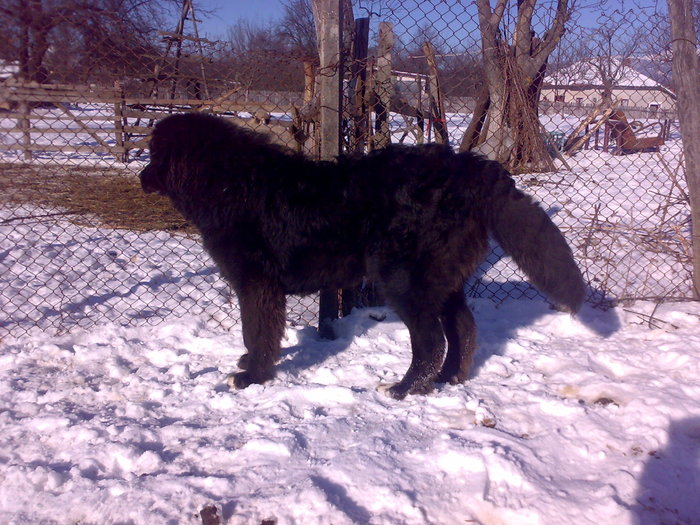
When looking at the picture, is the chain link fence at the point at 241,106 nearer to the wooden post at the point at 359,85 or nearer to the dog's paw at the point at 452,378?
the wooden post at the point at 359,85

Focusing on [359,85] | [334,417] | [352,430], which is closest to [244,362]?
[334,417]

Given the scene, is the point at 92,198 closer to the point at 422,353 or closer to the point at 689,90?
the point at 422,353

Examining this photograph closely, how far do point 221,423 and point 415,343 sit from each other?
128cm

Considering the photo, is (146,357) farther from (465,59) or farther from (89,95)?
(465,59)

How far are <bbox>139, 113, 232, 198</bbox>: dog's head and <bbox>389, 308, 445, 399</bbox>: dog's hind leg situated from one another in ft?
5.22

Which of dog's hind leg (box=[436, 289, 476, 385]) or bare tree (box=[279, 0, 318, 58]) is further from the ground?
bare tree (box=[279, 0, 318, 58])

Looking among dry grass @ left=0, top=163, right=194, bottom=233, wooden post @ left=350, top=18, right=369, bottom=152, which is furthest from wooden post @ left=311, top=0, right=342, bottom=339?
dry grass @ left=0, top=163, right=194, bottom=233

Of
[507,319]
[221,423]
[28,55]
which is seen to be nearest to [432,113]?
[507,319]

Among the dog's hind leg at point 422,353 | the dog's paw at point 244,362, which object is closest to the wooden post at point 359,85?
the dog's hind leg at point 422,353

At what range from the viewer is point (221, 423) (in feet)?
9.91

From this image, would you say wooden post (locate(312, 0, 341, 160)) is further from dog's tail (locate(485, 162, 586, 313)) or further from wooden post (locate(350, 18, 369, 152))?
dog's tail (locate(485, 162, 586, 313))

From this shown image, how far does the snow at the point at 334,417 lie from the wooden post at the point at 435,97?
2.11 m

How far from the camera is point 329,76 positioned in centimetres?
404

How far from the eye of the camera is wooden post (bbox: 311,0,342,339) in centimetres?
Answer: 397
